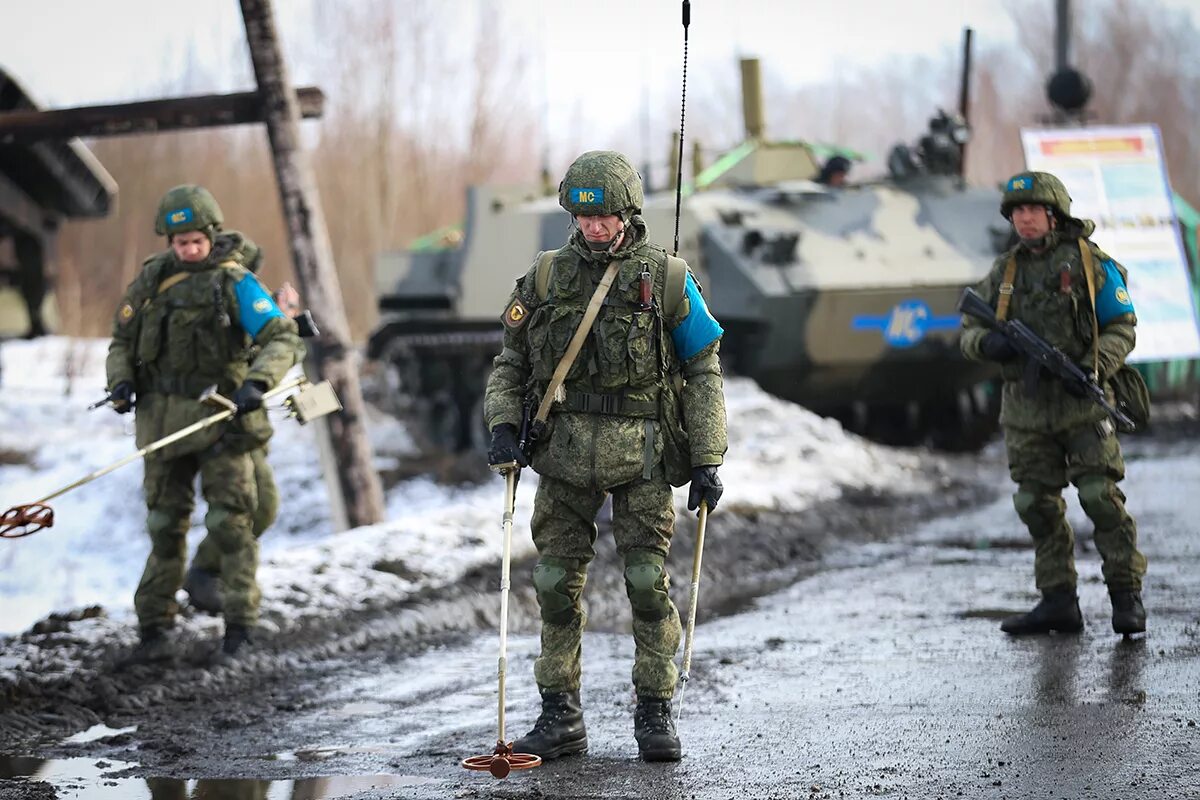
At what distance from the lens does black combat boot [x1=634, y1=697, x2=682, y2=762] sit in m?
5.84

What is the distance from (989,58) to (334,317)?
68.2m

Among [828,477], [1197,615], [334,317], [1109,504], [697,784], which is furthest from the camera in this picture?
[828,477]

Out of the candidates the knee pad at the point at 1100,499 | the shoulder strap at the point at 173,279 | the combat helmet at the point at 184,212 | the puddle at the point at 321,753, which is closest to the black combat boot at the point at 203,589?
the shoulder strap at the point at 173,279

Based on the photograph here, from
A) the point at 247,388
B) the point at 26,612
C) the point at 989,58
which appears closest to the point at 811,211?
the point at 26,612

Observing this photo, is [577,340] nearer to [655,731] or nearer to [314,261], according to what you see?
[655,731]

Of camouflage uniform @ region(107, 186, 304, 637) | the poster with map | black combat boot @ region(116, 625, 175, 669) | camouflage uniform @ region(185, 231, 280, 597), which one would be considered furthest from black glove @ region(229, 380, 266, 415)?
the poster with map

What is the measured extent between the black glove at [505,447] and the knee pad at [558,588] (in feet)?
1.15

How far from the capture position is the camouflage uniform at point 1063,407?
797 cm

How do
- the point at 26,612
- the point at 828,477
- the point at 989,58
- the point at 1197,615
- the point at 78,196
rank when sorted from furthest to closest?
the point at 989,58
the point at 78,196
the point at 828,477
the point at 26,612
the point at 1197,615

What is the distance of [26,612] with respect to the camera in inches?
426

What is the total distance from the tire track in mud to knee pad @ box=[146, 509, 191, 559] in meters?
0.37

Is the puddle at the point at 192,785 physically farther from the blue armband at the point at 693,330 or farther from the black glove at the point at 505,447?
the blue armband at the point at 693,330

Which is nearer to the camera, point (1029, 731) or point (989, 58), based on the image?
point (1029, 731)

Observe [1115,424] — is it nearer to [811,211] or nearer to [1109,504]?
[1109,504]
